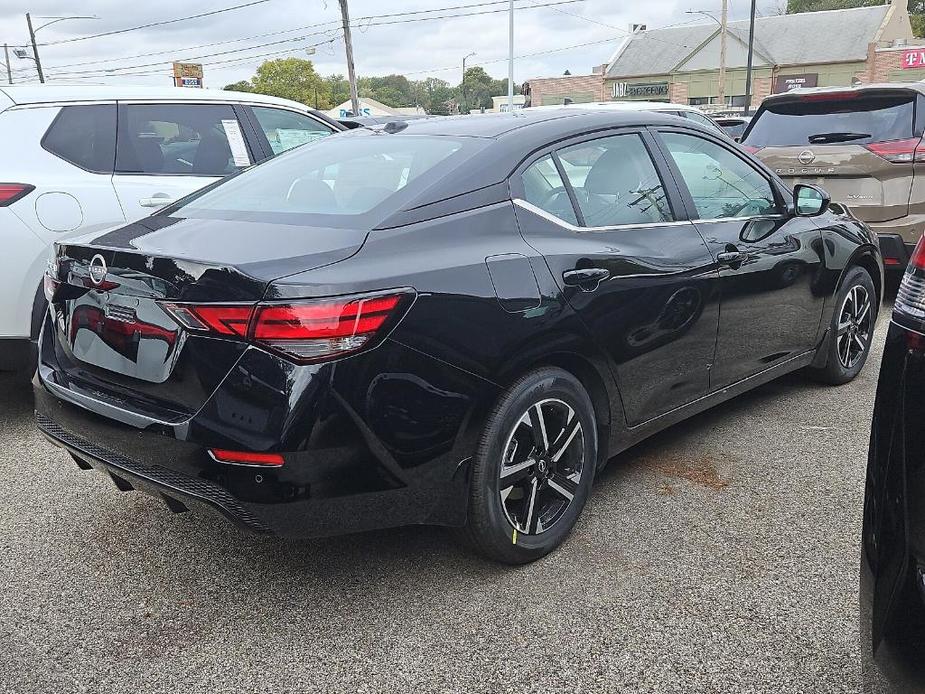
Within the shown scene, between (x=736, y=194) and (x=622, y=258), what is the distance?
1164mm

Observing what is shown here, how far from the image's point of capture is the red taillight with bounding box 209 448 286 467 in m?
2.38

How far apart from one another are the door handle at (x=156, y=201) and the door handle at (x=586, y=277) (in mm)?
2694

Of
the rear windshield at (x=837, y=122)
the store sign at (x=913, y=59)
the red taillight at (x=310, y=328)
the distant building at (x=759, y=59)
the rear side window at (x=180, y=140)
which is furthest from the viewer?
the distant building at (x=759, y=59)

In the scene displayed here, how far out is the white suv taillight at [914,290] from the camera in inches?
67.3

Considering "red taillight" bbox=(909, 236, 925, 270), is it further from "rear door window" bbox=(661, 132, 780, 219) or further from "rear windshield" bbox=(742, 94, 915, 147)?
"rear windshield" bbox=(742, 94, 915, 147)

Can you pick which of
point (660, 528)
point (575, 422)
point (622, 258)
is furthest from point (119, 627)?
point (622, 258)

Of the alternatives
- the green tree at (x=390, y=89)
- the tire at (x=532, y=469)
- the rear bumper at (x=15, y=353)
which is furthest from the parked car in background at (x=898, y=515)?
the green tree at (x=390, y=89)

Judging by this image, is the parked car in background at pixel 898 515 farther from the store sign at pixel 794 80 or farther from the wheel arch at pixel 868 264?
the store sign at pixel 794 80

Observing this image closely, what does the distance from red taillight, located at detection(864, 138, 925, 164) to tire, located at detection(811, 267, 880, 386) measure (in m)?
1.83

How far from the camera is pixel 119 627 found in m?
2.71

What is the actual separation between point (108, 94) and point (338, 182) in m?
2.44

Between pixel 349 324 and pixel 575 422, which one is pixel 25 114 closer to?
pixel 349 324

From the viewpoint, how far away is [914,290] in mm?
1746

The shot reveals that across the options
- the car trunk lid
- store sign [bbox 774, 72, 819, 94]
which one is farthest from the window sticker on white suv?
store sign [bbox 774, 72, 819, 94]
